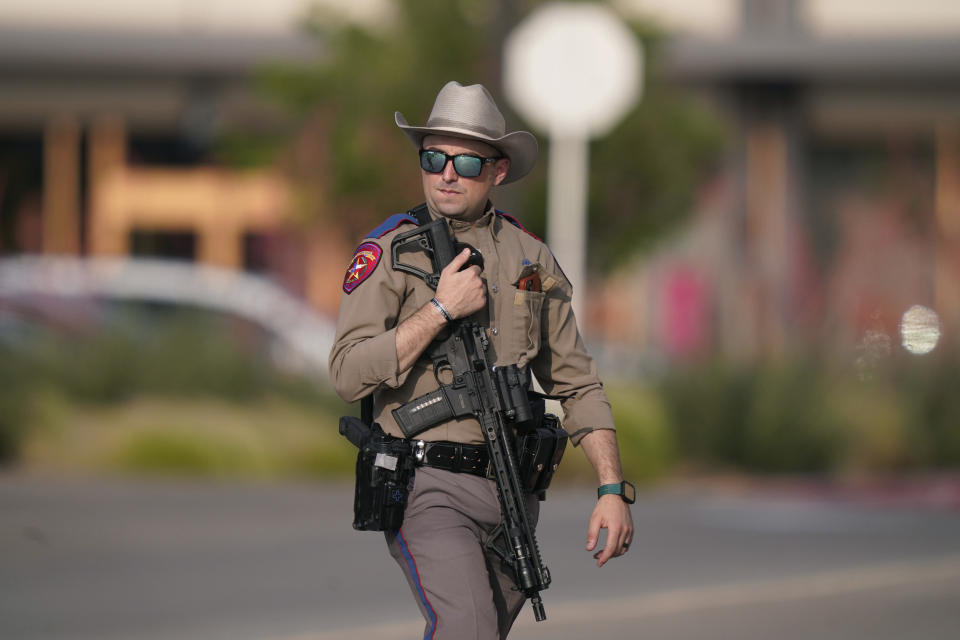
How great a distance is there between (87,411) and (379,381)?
10661 mm

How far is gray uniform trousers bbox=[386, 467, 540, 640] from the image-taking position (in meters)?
4.15

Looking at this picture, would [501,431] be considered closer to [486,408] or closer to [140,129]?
[486,408]

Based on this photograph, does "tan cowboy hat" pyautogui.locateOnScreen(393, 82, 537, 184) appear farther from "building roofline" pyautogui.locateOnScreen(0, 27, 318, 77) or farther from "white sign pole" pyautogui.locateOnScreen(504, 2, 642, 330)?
"building roofline" pyautogui.locateOnScreen(0, 27, 318, 77)

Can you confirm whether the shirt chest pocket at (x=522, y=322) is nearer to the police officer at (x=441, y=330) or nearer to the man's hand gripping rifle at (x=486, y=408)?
the police officer at (x=441, y=330)

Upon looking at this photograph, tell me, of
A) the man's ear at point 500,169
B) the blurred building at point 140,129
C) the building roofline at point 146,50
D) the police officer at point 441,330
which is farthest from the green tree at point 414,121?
the police officer at point 441,330

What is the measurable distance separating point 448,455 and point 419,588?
13.7 inches

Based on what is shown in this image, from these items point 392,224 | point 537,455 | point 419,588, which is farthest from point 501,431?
point 392,224

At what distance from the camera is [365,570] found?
953 centimetres

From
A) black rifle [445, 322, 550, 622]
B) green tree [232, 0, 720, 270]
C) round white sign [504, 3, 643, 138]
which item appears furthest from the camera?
green tree [232, 0, 720, 270]

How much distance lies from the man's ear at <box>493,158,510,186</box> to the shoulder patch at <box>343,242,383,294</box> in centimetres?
42

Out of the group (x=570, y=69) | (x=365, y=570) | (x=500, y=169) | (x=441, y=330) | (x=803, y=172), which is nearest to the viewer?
(x=441, y=330)

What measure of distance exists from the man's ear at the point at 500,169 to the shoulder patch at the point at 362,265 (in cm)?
42

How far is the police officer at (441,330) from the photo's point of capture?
4109 mm

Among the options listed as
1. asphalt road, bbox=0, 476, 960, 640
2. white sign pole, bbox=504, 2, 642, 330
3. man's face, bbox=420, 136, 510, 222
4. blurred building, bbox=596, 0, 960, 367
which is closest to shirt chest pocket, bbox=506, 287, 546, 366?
man's face, bbox=420, 136, 510, 222
